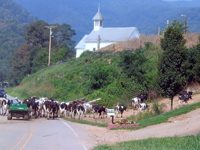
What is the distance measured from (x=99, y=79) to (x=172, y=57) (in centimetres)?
1662

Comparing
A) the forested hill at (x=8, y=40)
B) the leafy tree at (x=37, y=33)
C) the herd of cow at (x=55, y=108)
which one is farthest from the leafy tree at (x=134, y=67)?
the forested hill at (x=8, y=40)

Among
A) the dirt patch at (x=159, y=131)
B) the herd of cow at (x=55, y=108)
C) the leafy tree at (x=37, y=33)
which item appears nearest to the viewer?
the dirt patch at (x=159, y=131)

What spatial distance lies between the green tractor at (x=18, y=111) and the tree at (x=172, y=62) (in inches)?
434

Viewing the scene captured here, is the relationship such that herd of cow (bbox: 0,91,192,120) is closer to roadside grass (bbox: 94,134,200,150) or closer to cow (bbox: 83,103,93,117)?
cow (bbox: 83,103,93,117)

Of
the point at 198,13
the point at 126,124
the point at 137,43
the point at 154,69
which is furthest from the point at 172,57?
the point at 198,13

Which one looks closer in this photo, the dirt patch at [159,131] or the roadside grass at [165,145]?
the roadside grass at [165,145]

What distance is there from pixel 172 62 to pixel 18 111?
498 inches

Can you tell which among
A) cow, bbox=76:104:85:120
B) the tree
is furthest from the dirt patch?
cow, bbox=76:104:85:120

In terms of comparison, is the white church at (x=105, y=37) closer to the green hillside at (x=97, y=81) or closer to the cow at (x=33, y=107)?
the green hillside at (x=97, y=81)

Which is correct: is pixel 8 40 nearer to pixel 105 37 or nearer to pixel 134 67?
pixel 105 37

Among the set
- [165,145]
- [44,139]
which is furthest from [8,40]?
[165,145]

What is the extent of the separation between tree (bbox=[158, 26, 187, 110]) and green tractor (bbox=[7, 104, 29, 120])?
434 inches

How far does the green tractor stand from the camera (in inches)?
928

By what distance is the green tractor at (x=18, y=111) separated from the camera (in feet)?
77.3
